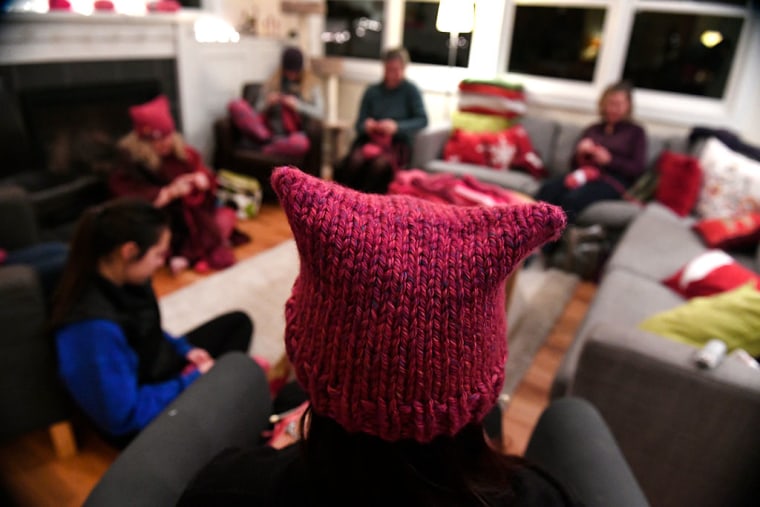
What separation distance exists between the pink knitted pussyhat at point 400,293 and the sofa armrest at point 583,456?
0.33 m

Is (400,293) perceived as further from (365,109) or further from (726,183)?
(365,109)

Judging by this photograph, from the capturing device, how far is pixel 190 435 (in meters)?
0.82

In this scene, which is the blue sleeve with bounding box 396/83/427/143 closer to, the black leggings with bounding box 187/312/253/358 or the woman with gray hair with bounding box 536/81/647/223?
the woman with gray hair with bounding box 536/81/647/223

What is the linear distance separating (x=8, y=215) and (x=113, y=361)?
111 cm

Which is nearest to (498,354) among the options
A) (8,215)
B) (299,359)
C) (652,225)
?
(299,359)

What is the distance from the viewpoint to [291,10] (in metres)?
3.93

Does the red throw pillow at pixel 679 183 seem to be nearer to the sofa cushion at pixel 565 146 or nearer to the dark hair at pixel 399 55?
the sofa cushion at pixel 565 146

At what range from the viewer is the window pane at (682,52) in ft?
10.2

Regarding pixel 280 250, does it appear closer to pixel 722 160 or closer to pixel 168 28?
pixel 168 28

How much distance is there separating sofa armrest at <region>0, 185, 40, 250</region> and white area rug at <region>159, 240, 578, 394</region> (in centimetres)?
56

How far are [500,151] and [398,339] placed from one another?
296 centimetres

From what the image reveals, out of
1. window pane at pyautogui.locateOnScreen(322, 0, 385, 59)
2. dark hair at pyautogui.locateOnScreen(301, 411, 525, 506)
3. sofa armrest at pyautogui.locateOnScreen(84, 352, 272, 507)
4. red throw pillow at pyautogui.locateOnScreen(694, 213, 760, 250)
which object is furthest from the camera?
window pane at pyautogui.locateOnScreen(322, 0, 385, 59)

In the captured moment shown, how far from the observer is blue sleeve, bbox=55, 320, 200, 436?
1.13m

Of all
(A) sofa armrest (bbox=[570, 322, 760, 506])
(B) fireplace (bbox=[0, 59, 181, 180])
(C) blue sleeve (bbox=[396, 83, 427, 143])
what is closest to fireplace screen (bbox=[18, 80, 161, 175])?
(B) fireplace (bbox=[0, 59, 181, 180])
